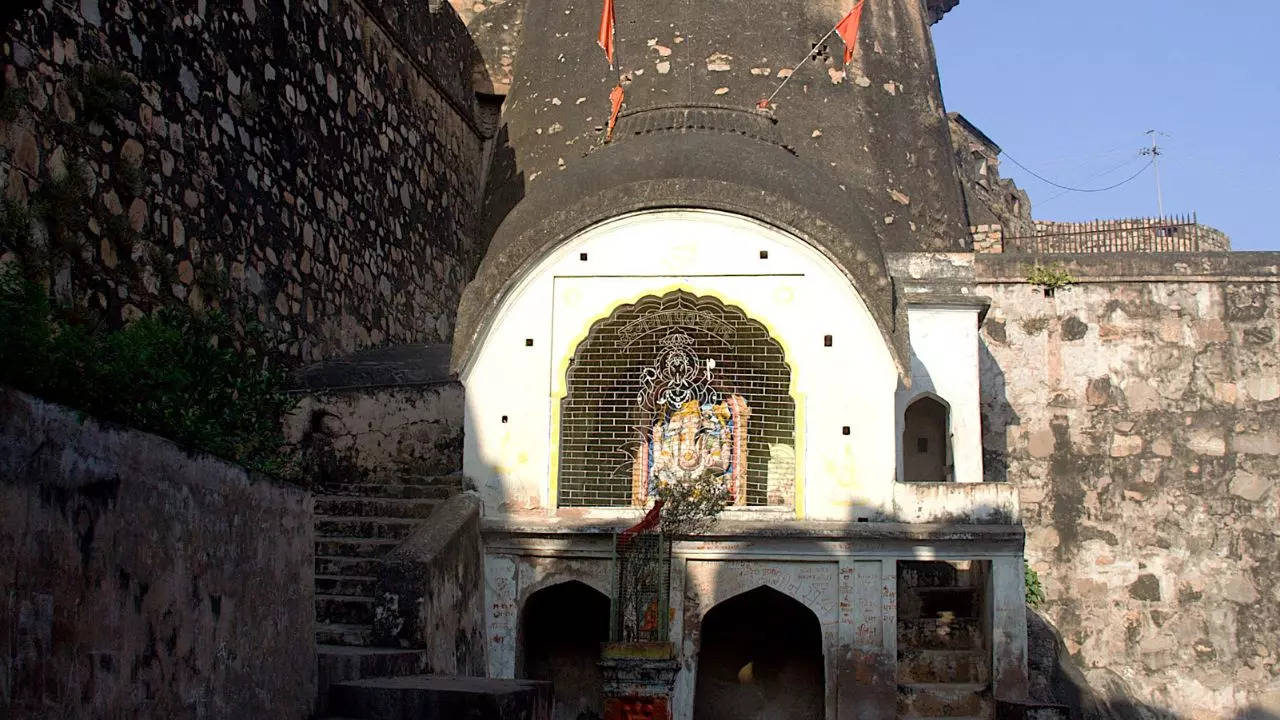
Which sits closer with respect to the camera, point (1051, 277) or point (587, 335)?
point (587, 335)

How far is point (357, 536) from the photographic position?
31.7 feet

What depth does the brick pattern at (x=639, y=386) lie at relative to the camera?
10633mm

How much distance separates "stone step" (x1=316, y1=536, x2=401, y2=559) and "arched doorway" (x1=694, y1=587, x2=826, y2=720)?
277cm

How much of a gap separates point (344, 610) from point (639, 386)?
9.68 ft

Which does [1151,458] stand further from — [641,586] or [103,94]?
[103,94]

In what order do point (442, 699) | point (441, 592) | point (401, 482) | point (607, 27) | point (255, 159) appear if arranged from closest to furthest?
point (442, 699) → point (441, 592) → point (401, 482) → point (255, 159) → point (607, 27)

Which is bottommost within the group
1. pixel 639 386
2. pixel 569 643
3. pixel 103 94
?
pixel 569 643

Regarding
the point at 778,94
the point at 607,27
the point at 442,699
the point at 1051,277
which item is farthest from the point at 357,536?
the point at 778,94

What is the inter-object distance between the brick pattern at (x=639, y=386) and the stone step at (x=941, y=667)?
138cm

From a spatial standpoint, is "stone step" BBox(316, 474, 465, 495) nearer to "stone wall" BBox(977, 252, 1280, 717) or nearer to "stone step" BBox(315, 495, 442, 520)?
"stone step" BBox(315, 495, 442, 520)

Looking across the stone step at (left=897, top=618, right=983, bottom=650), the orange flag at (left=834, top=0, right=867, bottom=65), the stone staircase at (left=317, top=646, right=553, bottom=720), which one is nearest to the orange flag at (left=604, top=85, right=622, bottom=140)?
the orange flag at (left=834, top=0, right=867, bottom=65)

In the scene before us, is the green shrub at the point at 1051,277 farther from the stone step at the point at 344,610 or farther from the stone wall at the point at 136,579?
the stone wall at the point at 136,579

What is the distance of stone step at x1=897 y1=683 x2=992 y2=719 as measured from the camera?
9922 mm

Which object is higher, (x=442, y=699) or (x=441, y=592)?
(x=441, y=592)
